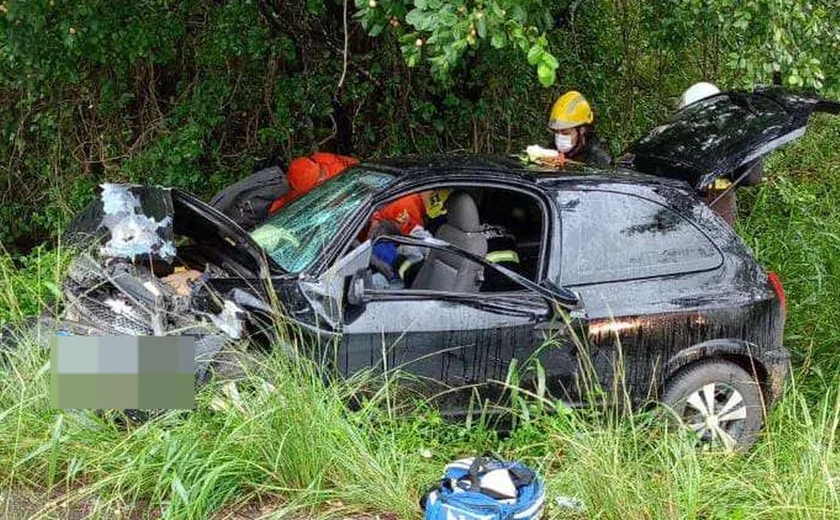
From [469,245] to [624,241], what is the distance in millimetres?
786

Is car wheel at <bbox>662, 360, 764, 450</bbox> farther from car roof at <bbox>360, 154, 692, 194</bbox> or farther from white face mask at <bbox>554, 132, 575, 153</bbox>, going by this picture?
white face mask at <bbox>554, 132, 575, 153</bbox>

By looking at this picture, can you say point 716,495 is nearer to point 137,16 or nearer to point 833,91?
point 833,91

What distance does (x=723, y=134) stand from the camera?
16.7 feet

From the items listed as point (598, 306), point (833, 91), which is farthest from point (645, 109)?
point (598, 306)

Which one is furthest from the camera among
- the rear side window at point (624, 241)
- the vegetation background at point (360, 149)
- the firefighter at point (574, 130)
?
the firefighter at point (574, 130)

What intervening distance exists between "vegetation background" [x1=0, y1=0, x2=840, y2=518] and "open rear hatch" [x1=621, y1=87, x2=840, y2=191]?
0.90 feet

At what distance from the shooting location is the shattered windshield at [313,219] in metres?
4.32

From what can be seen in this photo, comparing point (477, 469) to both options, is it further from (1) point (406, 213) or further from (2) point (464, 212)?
(1) point (406, 213)

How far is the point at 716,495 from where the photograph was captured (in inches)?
137

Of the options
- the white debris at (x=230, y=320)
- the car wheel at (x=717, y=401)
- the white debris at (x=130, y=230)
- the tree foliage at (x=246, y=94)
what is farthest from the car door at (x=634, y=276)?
the tree foliage at (x=246, y=94)

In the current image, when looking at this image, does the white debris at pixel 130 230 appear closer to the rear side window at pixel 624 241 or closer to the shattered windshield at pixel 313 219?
the shattered windshield at pixel 313 219

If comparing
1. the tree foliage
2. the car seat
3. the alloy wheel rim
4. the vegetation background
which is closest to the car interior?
the car seat

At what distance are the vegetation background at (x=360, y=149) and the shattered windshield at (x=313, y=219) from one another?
2.29 feet

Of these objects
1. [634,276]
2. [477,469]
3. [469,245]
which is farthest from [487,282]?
[477,469]
